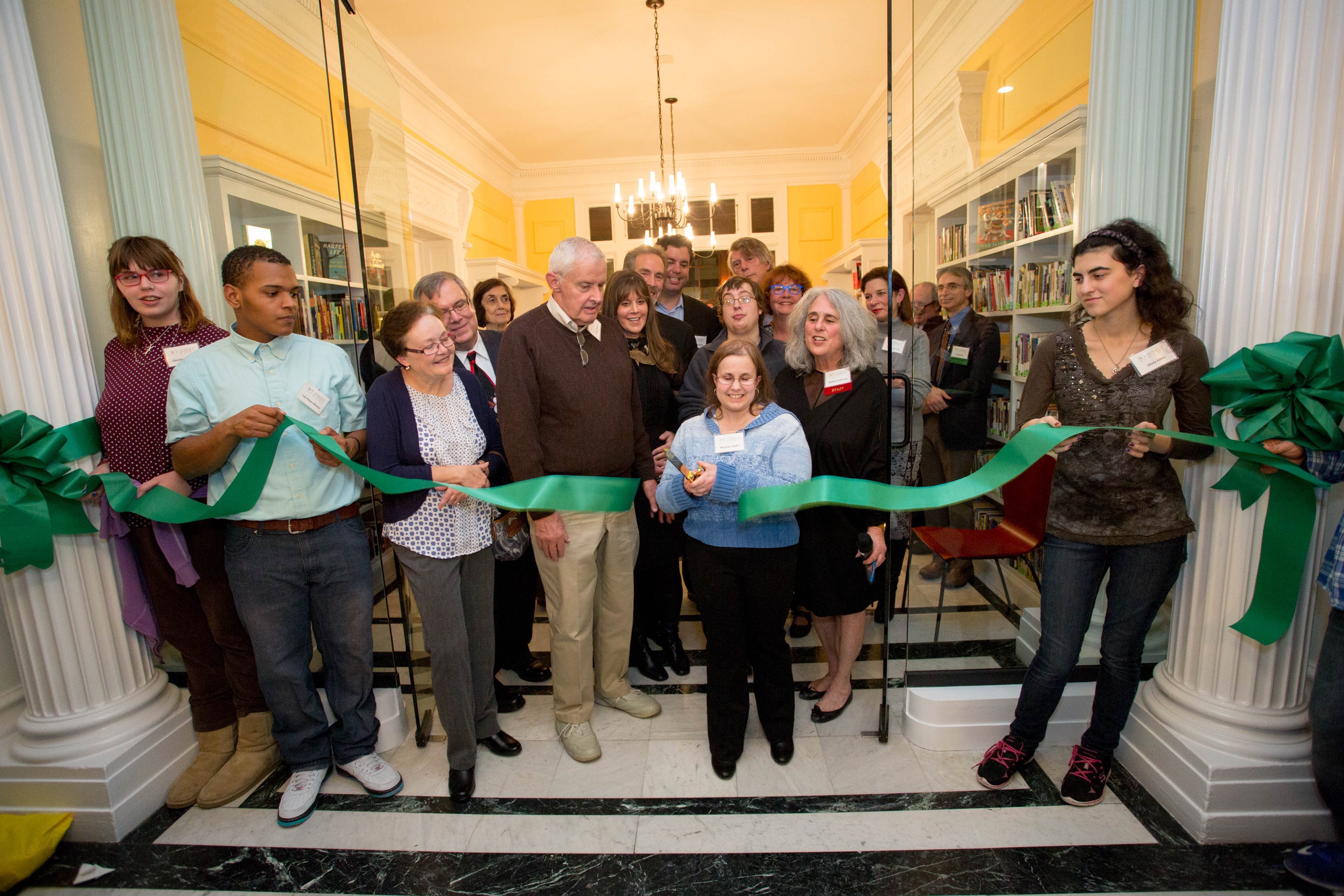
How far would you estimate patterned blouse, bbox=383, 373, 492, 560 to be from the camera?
1900 millimetres

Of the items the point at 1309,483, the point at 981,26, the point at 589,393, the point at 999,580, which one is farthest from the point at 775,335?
the point at 981,26

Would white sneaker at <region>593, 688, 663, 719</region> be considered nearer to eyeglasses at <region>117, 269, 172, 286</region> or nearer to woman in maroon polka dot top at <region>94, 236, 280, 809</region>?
woman in maroon polka dot top at <region>94, 236, 280, 809</region>

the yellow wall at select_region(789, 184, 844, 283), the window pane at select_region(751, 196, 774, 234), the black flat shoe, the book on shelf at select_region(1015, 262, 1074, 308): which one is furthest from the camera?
the window pane at select_region(751, 196, 774, 234)

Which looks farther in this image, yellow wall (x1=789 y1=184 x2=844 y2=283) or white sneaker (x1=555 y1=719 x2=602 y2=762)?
yellow wall (x1=789 y1=184 x2=844 y2=283)

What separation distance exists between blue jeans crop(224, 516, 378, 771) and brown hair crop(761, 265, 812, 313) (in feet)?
6.47

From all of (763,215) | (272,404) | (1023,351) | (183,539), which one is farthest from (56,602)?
(763,215)

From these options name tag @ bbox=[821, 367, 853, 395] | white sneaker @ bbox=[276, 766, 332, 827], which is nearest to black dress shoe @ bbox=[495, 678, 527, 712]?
white sneaker @ bbox=[276, 766, 332, 827]

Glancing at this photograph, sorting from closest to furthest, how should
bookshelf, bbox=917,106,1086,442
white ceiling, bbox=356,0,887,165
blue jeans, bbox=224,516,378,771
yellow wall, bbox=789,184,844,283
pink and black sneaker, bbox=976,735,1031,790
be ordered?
blue jeans, bbox=224,516,378,771 < pink and black sneaker, bbox=976,735,1031,790 < bookshelf, bbox=917,106,1086,442 < white ceiling, bbox=356,0,887,165 < yellow wall, bbox=789,184,844,283

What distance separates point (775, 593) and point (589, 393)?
88 cm

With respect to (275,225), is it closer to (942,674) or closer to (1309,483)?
(942,674)

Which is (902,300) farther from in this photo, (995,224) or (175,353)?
(175,353)

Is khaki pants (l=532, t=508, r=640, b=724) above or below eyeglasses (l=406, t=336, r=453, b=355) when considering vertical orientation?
below

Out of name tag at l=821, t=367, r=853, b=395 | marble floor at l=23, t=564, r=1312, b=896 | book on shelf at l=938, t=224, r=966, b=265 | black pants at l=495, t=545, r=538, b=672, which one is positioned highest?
book on shelf at l=938, t=224, r=966, b=265

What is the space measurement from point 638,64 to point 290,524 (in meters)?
5.91
